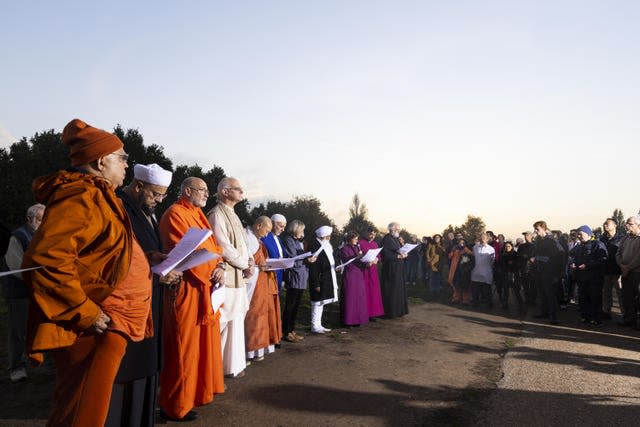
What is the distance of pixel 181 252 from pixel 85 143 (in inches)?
Result: 41.0

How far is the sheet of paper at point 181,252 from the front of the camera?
11.2 feet

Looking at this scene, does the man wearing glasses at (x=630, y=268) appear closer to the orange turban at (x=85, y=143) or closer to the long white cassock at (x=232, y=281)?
the long white cassock at (x=232, y=281)

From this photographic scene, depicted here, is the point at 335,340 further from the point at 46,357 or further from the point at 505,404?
the point at 46,357

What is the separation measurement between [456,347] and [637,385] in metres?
2.78

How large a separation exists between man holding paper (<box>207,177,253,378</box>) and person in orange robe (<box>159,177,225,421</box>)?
485 mm

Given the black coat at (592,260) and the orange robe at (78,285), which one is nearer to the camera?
the orange robe at (78,285)

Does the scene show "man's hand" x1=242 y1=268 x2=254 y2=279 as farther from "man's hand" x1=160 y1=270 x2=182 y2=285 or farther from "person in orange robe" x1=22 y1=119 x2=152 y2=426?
"person in orange robe" x1=22 y1=119 x2=152 y2=426

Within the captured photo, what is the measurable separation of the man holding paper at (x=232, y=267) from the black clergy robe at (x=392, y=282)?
19.6 ft

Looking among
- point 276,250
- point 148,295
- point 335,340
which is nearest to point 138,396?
point 148,295

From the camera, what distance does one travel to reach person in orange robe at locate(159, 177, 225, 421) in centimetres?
454

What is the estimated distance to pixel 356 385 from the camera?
228 inches

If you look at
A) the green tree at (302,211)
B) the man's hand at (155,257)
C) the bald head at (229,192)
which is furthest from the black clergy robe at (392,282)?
the green tree at (302,211)

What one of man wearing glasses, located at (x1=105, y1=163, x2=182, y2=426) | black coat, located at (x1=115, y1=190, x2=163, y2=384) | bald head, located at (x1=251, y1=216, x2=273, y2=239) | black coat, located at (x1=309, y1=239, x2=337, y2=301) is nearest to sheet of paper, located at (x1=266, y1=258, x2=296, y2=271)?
bald head, located at (x1=251, y1=216, x2=273, y2=239)

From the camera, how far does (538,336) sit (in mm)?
9195
